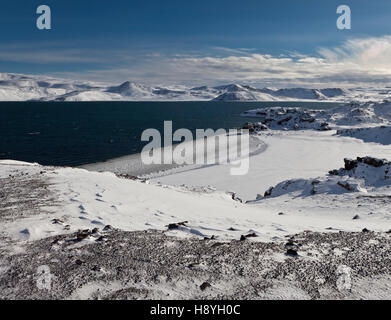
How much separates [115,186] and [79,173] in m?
4.21

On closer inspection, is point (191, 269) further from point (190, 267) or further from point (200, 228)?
point (200, 228)

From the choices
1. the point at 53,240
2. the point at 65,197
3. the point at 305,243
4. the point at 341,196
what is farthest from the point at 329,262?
the point at 341,196

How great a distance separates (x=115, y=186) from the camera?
16.4 metres

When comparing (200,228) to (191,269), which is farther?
(200,228)

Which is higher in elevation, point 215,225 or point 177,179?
point 215,225

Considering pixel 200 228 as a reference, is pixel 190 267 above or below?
above

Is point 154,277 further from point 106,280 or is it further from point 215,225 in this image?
point 215,225

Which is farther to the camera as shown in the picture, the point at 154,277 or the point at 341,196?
the point at 341,196

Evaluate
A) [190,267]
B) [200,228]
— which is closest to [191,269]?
[190,267]

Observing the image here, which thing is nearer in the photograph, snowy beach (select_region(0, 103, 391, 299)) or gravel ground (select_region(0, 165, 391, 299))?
gravel ground (select_region(0, 165, 391, 299))

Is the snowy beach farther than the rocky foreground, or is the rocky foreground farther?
the snowy beach

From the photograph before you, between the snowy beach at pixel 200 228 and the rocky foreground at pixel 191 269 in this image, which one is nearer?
the rocky foreground at pixel 191 269
